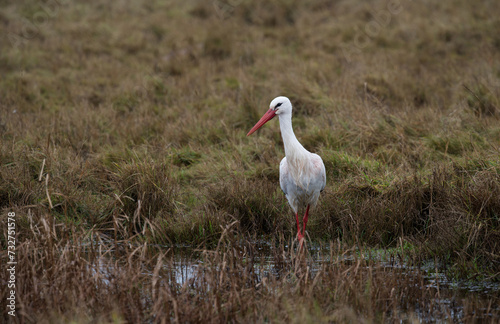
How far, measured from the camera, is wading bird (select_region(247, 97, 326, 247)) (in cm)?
468

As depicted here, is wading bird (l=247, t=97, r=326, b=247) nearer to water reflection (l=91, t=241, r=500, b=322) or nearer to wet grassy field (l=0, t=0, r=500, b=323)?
wet grassy field (l=0, t=0, r=500, b=323)

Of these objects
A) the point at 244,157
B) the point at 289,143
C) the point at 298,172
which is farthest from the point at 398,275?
the point at 244,157

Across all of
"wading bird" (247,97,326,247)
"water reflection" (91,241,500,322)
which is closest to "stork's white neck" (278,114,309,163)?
"wading bird" (247,97,326,247)

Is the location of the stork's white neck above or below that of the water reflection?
above

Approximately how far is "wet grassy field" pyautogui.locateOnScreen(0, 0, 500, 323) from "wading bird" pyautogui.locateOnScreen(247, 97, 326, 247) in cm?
27

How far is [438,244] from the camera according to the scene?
409 centimetres

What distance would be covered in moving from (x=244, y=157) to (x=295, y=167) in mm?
1651

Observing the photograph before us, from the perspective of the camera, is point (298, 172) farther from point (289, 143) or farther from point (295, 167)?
point (289, 143)

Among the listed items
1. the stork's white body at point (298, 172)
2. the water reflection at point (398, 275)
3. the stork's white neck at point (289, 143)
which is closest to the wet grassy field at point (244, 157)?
the water reflection at point (398, 275)

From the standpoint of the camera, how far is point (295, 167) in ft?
15.4

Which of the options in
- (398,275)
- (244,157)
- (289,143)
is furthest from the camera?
(244,157)

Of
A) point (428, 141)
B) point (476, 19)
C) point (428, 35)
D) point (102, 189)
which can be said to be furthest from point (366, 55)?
point (102, 189)

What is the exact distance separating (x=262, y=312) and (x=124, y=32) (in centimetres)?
1024

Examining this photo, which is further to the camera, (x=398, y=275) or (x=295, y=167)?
(x=295, y=167)
